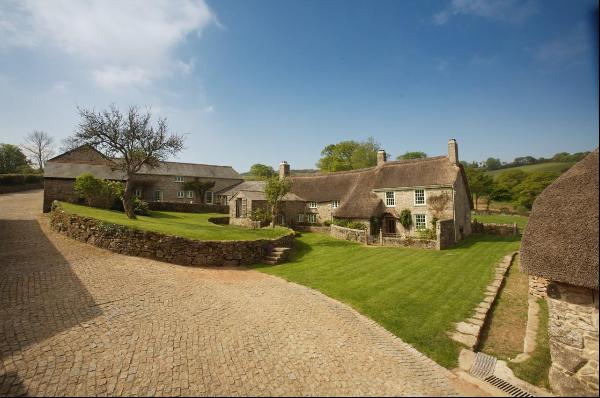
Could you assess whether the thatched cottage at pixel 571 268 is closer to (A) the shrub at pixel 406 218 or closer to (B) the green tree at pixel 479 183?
(A) the shrub at pixel 406 218

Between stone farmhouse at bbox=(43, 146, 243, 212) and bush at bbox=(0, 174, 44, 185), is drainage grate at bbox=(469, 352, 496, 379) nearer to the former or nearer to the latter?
stone farmhouse at bbox=(43, 146, 243, 212)

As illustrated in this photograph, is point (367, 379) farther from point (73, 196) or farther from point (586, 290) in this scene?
point (73, 196)

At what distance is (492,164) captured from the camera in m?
115

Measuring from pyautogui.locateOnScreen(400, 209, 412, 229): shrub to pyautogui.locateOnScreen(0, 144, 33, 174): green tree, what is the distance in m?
66.5

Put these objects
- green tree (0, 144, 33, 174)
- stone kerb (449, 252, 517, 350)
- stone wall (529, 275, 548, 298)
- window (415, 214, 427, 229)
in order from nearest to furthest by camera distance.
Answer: stone kerb (449, 252, 517, 350) < stone wall (529, 275, 548, 298) < window (415, 214, 427, 229) < green tree (0, 144, 33, 174)

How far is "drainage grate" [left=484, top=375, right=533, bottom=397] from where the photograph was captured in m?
6.09

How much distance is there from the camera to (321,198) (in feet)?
109

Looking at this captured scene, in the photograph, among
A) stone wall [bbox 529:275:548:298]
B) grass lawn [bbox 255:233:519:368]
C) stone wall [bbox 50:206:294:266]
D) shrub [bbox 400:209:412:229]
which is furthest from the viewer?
shrub [bbox 400:209:412:229]

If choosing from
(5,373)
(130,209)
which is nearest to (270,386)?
(5,373)

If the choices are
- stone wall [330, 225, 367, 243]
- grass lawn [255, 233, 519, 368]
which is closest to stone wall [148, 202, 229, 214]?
stone wall [330, 225, 367, 243]

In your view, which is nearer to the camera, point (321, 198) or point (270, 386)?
point (270, 386)

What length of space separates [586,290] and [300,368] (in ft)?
20.8

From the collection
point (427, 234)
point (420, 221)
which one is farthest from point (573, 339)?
point (420, 221)

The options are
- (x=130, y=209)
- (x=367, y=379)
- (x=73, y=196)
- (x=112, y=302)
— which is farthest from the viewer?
(x=73, y=196)
